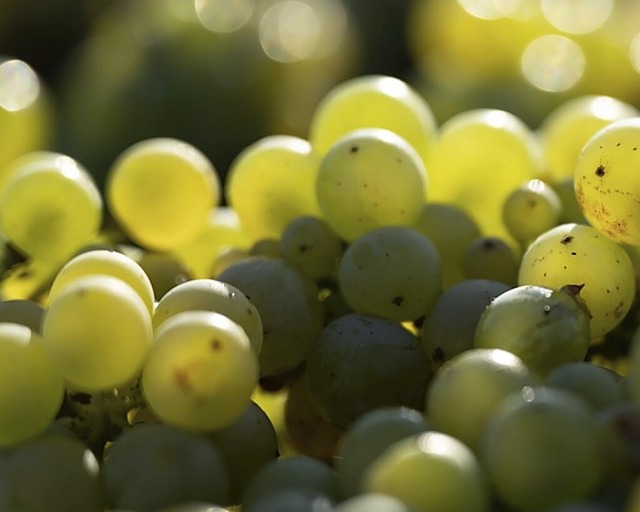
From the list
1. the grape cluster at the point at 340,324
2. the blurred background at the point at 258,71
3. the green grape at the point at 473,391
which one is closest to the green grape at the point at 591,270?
the grape cluster at the point at 340,324

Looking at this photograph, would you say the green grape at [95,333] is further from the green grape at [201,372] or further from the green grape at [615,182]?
the green grape at [615,182]

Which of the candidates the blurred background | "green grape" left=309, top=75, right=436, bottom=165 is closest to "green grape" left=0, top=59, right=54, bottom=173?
the blurred background

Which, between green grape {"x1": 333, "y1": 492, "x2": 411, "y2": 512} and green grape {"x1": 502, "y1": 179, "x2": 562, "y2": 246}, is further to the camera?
green grape {"x1": 502, "y1": 179, "x2": 562, "y2": 246}

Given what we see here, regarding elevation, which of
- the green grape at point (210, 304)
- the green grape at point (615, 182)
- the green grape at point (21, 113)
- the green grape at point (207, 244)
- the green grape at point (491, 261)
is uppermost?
the green grape at point (615, 182)

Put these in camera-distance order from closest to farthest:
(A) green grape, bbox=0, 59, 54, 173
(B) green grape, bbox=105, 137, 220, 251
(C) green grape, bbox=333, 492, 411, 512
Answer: (C) green grape, bbox=333, 492, 411, 512 → (B) green grape, bbox=105, 137, 220, 251 → (A) green grape, bbox=0, 59, 54, 173

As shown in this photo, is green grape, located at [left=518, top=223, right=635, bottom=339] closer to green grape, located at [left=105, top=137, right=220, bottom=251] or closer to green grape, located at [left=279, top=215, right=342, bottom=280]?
green grape, located at [left=279, top=215, right=342, bottom=280]
